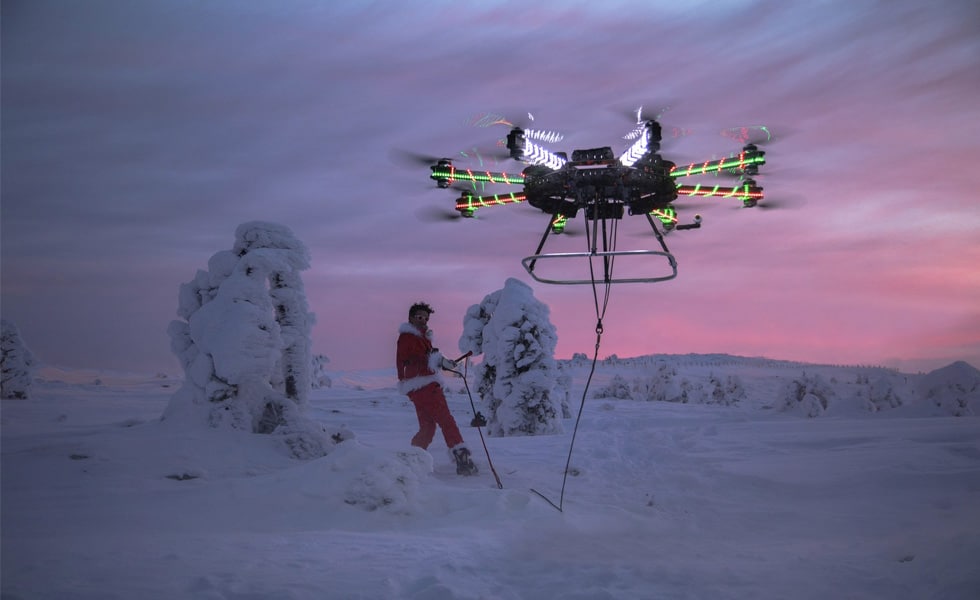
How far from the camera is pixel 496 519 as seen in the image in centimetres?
570

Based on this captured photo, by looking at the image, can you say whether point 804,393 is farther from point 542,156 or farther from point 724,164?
point 542,156

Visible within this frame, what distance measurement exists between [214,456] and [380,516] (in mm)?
3992

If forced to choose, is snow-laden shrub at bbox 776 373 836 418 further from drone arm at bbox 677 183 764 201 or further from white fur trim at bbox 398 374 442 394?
white fur trim at bbox 398 374 442 394

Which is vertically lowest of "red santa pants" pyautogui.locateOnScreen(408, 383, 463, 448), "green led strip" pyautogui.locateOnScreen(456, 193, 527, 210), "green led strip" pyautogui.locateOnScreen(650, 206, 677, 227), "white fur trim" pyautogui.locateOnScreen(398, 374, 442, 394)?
"red santa pants" pyautogui.locateOnScreen(408, 383, 463, 448)

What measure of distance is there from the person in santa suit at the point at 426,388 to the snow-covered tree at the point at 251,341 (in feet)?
6.80

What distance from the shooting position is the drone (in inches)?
251

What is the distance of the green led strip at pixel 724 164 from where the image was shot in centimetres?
714

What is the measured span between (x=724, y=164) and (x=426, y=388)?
5.05 metres

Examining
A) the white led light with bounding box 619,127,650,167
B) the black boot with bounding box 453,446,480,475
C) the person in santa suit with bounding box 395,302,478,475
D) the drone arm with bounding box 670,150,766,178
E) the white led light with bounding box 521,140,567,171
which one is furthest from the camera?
the person in santa suit with bounding box 395,302,478,475

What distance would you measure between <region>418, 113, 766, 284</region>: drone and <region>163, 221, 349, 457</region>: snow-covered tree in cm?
453

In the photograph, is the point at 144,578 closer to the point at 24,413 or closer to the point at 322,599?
the point at 322,599

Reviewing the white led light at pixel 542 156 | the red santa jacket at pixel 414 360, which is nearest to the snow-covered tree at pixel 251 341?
Result: the red santa jacket at pixel 414 360

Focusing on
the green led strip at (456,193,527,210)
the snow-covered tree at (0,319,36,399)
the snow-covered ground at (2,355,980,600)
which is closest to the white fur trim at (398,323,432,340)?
the green led strip at (456,193,527,210)

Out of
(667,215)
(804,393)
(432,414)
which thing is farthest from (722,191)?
(804,393)
